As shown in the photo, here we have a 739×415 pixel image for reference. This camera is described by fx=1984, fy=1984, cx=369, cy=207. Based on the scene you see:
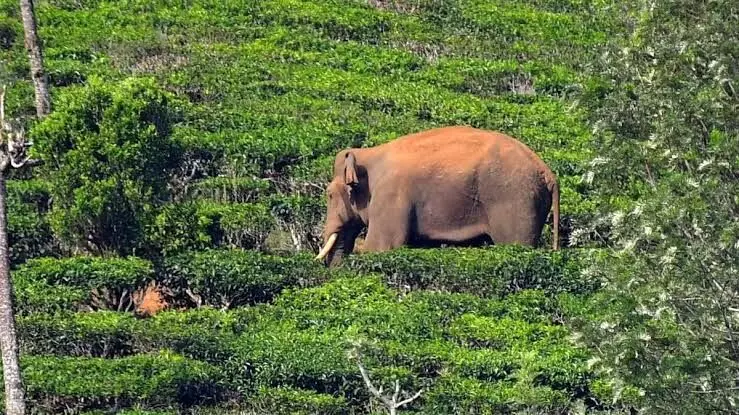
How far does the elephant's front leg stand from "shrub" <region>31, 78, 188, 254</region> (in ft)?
10.4

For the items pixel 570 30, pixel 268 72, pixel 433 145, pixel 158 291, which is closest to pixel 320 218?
pixel 433 145

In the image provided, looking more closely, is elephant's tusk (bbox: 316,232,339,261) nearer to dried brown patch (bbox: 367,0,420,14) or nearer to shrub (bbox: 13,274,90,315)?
shrub (bbox: 13,274,90,315)

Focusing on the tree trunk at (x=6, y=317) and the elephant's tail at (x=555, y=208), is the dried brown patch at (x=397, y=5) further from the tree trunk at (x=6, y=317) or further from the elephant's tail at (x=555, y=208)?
the tree trunk at (x=6, y=317)

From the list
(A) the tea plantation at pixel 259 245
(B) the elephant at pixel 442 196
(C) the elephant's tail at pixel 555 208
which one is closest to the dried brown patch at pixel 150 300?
(A) the tea plantation at pixel 259 245

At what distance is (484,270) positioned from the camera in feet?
92.3

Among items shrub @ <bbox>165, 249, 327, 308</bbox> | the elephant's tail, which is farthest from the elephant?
shrub @ <bbox>165, 249, 327, 308</bbox>

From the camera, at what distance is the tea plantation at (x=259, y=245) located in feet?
78.9

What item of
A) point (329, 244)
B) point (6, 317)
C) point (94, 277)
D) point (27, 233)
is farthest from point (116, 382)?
point (329, 244)

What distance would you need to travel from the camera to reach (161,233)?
93.9 feet

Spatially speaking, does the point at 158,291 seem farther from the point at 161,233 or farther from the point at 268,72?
the point at 268,72

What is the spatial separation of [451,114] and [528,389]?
47.6 ft

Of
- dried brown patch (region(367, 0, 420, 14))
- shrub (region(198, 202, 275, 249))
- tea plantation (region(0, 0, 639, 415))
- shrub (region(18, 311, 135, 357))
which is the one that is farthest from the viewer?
dried brown patch (region(367, 0, 420, 14))

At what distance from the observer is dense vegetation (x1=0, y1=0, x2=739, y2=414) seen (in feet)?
57.5

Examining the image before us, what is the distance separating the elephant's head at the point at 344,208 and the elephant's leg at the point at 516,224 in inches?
81.2
